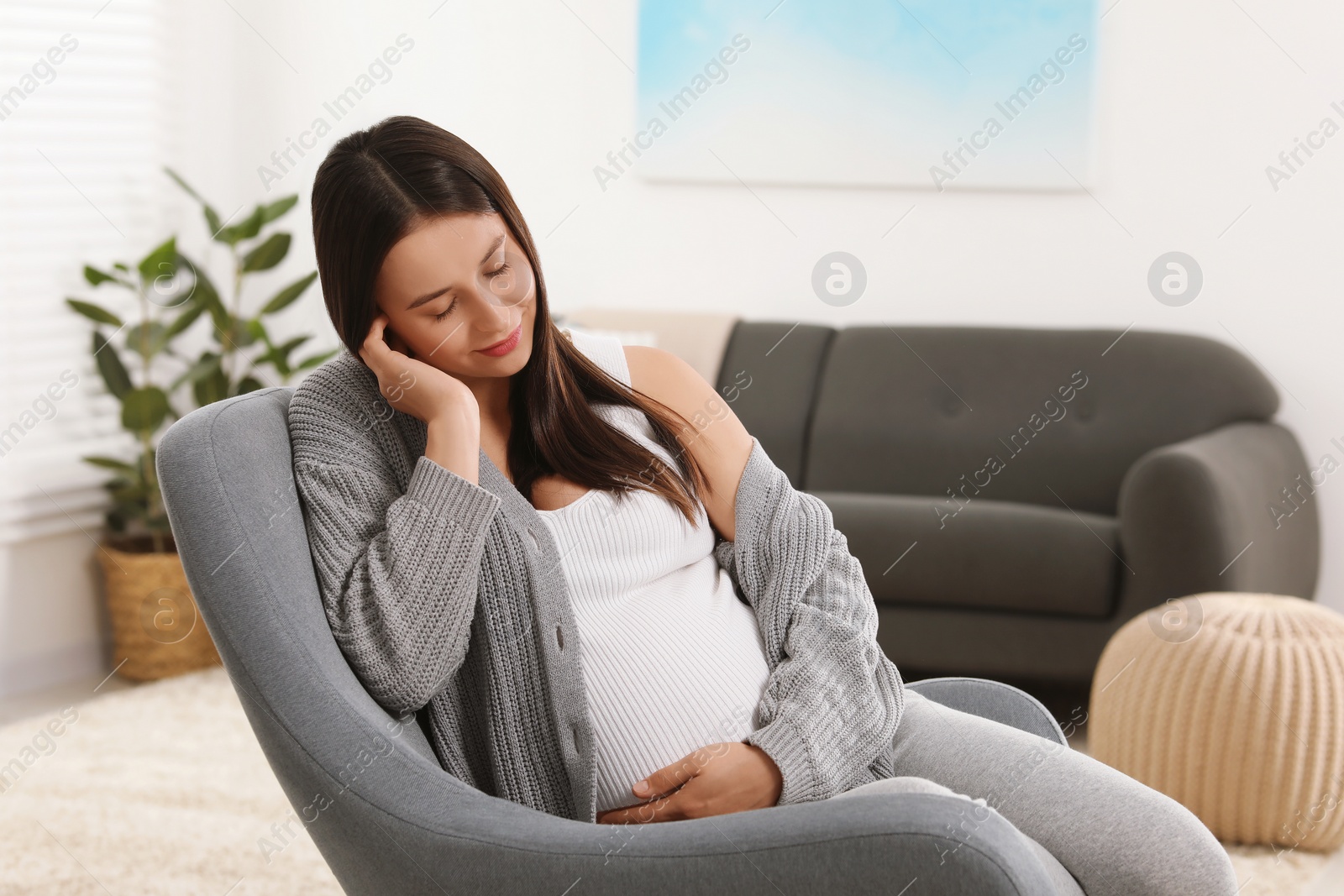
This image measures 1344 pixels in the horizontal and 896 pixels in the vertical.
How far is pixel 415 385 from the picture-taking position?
1221 millimetres

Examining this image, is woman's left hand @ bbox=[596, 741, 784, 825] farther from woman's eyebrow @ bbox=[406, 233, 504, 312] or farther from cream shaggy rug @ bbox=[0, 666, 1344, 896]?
cream shaggy rug @ bbox=[0, 666, 1344, 896]

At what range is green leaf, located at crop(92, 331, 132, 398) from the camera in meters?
3.20

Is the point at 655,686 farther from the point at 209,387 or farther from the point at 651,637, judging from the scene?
the point at 209,387

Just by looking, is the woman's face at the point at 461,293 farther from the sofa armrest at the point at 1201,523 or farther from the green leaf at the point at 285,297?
the green leaf at the point at 285,297

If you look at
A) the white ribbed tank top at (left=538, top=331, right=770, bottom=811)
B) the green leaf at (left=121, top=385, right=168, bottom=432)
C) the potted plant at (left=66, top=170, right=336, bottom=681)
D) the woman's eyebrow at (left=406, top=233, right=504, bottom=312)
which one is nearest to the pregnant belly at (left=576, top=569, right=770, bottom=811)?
the white ribbed tank top at (left=538, top=331, right=770, bottom=811)

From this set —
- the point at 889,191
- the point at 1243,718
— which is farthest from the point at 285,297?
the point at 1243,718

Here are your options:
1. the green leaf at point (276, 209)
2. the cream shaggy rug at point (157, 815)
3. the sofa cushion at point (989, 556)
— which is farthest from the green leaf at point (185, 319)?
the sofa cushion at point (989, 556)

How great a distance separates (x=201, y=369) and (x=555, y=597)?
2421 mm

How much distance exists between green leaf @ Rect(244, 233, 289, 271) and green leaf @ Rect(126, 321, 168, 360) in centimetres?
28

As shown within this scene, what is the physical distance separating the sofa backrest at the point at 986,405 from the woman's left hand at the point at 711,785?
2.13 m

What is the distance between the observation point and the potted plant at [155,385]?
319 centimetres

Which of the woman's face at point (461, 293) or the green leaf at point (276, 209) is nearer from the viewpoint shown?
the woman's face at point (461, 293)

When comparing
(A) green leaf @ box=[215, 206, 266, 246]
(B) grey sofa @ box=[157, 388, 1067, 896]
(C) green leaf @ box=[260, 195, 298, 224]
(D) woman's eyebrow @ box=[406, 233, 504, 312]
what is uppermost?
(D) woman's eyebrow @ box=[406, 233, 504, 312]

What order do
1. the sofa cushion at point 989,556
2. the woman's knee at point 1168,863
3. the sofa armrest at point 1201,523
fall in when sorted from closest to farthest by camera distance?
the woman's knee at point 1168,863
the sofa armrest at point 1201,523
the sofa cushion at point 989,556
